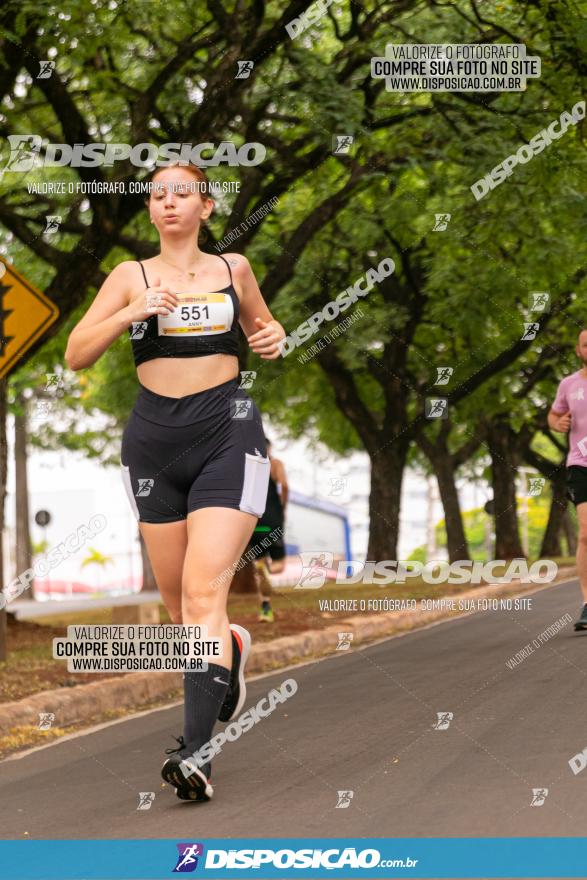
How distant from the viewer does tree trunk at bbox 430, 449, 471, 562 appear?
30.3 metres

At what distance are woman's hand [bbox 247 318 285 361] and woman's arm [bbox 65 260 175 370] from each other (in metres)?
0.40

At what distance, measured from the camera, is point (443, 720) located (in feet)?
21.6

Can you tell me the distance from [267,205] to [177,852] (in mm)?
12660

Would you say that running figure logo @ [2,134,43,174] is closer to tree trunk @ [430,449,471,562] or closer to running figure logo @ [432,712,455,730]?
running figure logo @ [432,712,455,730]

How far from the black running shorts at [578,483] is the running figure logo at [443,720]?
10.8 feet

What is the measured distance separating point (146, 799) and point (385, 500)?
22281mm

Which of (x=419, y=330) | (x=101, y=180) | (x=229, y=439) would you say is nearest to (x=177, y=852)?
(x=229, y=439)

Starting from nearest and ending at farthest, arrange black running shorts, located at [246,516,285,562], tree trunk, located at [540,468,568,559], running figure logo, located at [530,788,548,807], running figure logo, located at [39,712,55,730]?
1. running figure logo, located at [530,788,548,807]
2. running figure logo, located at [39,712,55,730]
3. black running shorts, located at [246,516,285,562]
4. tree trunk, located at [540,468,568,559]

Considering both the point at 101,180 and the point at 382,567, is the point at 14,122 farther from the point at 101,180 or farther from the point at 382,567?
the point at 382,567

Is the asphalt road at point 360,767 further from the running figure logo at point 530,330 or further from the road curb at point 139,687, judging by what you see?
the running figure logo at point 530,330

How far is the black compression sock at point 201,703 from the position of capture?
4707 millimetres

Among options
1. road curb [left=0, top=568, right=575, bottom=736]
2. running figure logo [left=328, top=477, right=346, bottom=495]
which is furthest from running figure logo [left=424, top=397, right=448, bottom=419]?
road curb [left=0, top=568, right=575, bottom=736]

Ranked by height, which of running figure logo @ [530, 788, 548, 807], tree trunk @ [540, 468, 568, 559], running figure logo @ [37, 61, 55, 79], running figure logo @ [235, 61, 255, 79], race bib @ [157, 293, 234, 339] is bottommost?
tree trunk @ [540, 468, 568, 559]

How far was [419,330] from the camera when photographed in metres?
25.8
